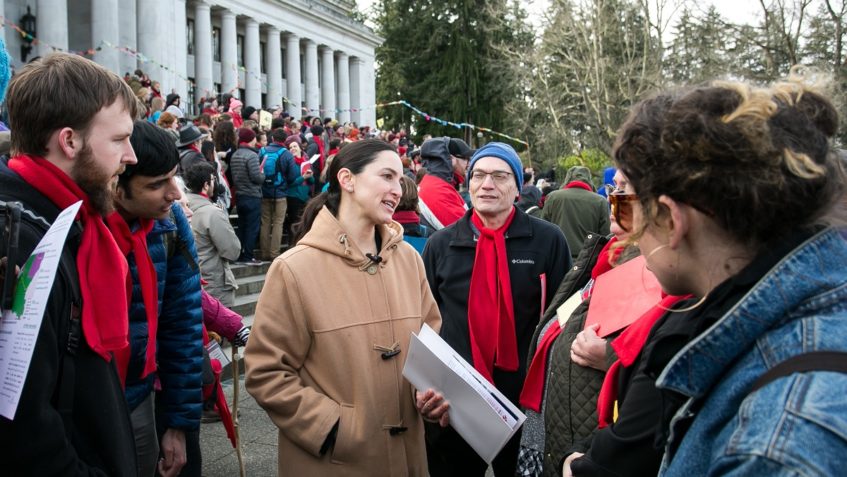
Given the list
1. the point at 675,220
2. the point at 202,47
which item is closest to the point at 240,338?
the point at 675,220

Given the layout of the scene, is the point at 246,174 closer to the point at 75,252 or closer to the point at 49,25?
the point at 75,252

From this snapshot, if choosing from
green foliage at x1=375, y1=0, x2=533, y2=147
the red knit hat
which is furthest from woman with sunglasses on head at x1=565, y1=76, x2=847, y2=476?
green foliage at x1=375, y1=0, x2=533, y2=147

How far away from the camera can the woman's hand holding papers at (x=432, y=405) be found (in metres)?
3.02

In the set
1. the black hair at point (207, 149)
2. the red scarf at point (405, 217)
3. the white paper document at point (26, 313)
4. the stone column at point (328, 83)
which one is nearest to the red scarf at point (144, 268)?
the white paper document at point (26, 313)

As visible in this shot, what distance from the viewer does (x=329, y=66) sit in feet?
163

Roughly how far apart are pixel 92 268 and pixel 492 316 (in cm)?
231

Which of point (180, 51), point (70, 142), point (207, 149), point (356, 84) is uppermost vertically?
point (356, 84)

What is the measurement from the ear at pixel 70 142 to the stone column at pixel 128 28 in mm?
30891

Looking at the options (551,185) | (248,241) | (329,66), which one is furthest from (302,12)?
(248,241)

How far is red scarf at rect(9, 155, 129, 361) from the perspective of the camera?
6.66ft

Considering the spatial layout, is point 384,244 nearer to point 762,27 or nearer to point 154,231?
point 154,231

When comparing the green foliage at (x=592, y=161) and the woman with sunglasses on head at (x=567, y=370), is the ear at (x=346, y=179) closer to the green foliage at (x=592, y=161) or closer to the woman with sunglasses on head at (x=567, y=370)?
the woman with sunglasses on head at (x=567, y=370)

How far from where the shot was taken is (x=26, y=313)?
170 cm

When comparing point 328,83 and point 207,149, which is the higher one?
point 328,83
